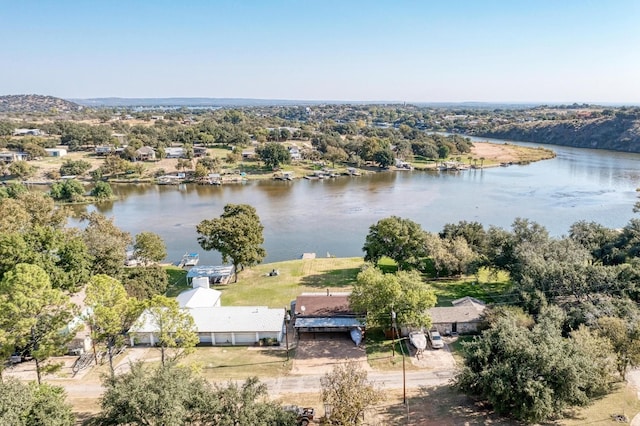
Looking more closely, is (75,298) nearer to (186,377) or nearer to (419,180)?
(186,377)

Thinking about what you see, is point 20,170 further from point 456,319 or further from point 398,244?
point 456,319

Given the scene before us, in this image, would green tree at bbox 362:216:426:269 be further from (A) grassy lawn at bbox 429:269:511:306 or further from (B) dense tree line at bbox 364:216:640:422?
(A) grassy lawn at bbox 429:269:511:306

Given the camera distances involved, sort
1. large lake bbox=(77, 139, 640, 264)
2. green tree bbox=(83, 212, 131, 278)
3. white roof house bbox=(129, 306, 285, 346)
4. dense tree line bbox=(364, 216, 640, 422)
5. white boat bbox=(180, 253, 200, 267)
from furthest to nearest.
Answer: large lake bbox=(77, 139, 640, 264) → white boat bbox=(180, 253, 200, 267) → green tree bbox=(83, 212, 131, 278) → white roof house bbox=(129, 306, 285, 346) → dense tree line bbox=(364, 216, 640, 422)

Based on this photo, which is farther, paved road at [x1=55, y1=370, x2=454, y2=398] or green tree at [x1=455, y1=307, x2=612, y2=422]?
paved road at [x1=55, y1=370, x2=454, y2=398]

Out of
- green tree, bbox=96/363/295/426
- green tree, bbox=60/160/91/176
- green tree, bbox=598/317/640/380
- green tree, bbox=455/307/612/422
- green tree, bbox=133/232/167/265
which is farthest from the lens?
green tree, bbox=60/160/91/176

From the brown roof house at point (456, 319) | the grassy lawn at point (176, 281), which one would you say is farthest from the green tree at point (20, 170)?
the brown roof house at point (456, 319)

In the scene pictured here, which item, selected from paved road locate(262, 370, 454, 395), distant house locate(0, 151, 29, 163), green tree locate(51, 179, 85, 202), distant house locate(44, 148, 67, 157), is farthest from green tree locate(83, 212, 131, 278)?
distant house locate(44, 148, 67, 157)
